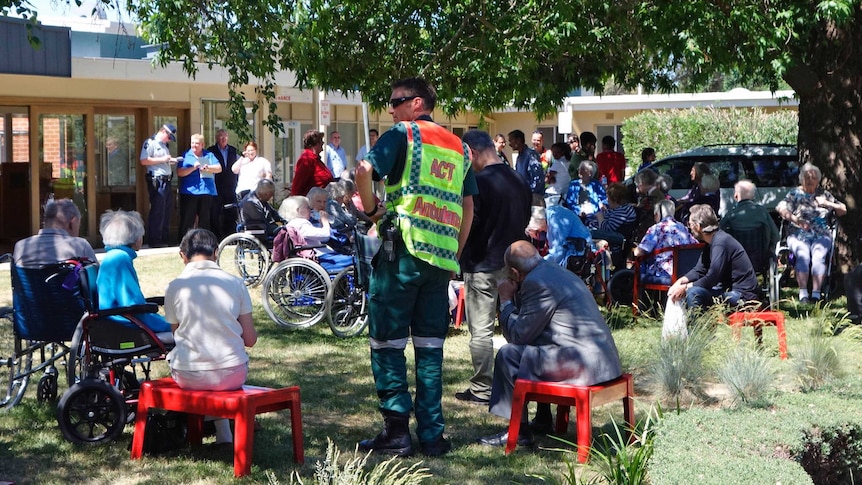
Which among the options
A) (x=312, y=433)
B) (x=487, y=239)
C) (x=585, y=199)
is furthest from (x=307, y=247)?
(x=585, y=199)

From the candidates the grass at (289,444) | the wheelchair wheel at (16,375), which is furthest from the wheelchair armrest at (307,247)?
the wheelchair wheel at (16,375)

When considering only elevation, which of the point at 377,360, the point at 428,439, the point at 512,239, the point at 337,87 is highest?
the point at 337,87

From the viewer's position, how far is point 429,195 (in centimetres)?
594

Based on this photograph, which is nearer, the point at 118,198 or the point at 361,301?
the point at 361,301

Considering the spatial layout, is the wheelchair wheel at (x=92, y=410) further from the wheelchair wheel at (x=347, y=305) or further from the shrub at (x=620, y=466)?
the wheelchair wheel at (x=347, y=305)

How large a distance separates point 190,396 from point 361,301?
4566 millimetres

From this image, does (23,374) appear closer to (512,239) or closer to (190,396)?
(190,396)

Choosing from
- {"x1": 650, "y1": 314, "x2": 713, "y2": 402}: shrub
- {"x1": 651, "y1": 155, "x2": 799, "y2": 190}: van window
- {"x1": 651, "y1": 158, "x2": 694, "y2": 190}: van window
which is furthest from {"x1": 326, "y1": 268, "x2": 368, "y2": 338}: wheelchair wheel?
{"x1": 651, "y1": 158, "x2": 694, "y2": 190}: van window

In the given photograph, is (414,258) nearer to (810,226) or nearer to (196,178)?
(810,226)

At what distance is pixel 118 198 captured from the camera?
752 inches

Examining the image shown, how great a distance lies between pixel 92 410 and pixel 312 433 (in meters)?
1.26

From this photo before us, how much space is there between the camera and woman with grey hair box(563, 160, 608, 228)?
1328 centimetres

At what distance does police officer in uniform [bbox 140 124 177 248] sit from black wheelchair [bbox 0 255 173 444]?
33.4 ft

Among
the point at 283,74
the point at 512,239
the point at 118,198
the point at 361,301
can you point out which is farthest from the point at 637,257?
the point at 283,74
